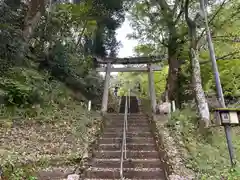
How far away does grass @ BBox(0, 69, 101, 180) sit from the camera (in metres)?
5.43

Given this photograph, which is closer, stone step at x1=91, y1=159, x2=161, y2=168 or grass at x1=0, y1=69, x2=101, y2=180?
grass at x1=0, y1=69, x2=101, y2=180

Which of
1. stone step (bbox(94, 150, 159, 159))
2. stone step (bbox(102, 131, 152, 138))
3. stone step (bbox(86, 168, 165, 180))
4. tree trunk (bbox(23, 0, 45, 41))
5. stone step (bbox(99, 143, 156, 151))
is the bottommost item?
stone step (bbox(86, 168, 165, 180))

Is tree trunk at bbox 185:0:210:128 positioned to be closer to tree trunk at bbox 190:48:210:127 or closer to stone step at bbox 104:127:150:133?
tree trunk at bbox 190:48:210:127

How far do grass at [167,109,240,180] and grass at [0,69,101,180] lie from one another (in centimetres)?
252

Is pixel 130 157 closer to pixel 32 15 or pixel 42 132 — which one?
pixel 42 132

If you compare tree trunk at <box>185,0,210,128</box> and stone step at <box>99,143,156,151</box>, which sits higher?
tree trunk at <box>185,0,210,128</box>

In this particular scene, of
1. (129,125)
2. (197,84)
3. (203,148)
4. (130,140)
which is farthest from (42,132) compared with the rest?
(197,84)

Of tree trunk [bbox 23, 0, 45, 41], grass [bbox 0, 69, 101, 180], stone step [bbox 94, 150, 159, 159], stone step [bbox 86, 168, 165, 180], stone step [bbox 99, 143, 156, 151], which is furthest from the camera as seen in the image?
tree trunk [bbox 23, 0, 45, 41]

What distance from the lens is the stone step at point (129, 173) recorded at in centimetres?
532

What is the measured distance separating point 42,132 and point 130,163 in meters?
2.77

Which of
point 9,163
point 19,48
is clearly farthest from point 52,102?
point 9,163

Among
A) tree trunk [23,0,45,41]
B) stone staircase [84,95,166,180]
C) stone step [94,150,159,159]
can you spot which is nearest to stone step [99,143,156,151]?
stone staircase [84,95,166,180]

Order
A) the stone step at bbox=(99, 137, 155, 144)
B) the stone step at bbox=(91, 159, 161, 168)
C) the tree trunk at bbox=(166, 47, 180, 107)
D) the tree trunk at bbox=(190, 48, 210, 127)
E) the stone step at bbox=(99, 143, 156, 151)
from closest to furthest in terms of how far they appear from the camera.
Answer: the stone step at bbox=(91, 159, 161, 168) → the stone step at bbox=(99, 143, 156, 151) → the stone step at bbox=(99, 137, 155, 144) → the tree trunk at bbox=(190, 48, 210, 127) → the tree trunk at bbox=(166, 47, 180, 107)

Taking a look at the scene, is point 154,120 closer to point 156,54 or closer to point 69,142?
point 69,142
